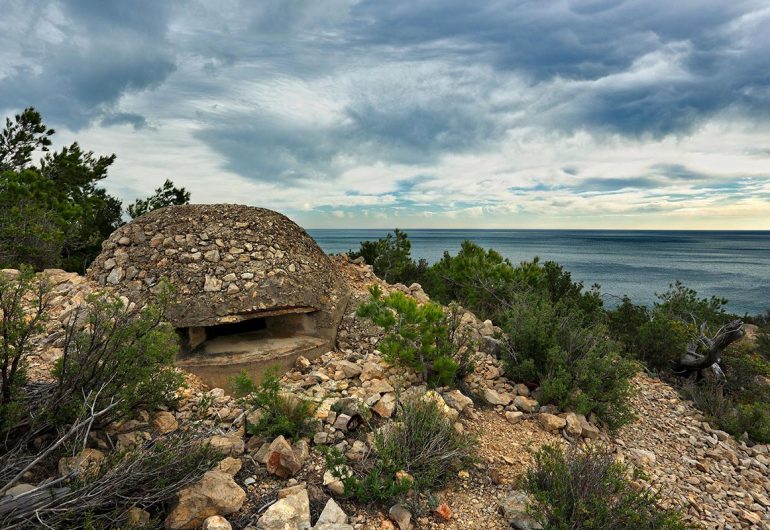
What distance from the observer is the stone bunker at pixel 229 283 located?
569cm

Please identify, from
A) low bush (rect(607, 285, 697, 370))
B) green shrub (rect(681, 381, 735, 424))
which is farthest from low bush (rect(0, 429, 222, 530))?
low bush (rect(607, 285, 697, 370))

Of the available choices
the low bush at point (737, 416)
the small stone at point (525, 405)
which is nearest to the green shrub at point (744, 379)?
the low bush at point (737, 416)

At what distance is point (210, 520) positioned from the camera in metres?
2.92

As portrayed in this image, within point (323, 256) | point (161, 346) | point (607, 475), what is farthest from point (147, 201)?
point (607, 475)

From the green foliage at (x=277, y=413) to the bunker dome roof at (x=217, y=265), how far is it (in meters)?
1.87

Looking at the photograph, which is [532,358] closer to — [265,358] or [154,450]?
[265,358]

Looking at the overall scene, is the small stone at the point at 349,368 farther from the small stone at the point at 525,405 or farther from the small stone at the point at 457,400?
the small stone at the point at 525,405

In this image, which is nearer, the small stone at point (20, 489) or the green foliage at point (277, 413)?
the small stone at point (20, 489)

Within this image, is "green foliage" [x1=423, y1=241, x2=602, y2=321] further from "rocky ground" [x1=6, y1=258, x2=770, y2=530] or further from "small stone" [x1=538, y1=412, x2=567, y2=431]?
"small stone" [x1=538, y1=412, x2=567, y2=431]

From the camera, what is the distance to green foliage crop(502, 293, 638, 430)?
218 inches

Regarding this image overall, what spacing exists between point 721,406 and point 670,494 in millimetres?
3431

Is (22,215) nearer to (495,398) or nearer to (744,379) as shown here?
(495,398)

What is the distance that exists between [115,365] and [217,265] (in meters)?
2.71

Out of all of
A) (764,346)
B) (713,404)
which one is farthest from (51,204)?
(764,346)
